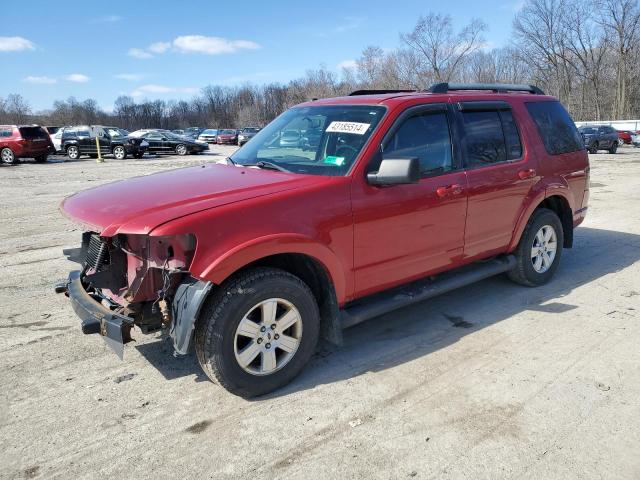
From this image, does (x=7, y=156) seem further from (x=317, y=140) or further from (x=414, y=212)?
(x=414, y=212)

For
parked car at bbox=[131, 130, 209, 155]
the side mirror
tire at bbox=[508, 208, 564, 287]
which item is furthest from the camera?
parked car at bbox=[131, 130, 209, 155]

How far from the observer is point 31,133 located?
949 inches

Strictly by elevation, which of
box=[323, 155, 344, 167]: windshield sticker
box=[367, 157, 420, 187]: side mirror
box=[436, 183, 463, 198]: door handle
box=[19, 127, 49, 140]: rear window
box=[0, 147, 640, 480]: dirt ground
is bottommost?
box=[0, 147, 640, 480]: dirt ground

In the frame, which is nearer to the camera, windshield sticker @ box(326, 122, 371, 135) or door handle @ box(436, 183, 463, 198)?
windshield sticker @ box(326, 122, 371, 135)

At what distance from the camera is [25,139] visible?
2383cm

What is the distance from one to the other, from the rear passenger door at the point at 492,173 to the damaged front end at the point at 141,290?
249cm

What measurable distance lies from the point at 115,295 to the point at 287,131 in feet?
6.55

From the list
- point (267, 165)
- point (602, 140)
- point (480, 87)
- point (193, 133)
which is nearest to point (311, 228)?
point (267, 165)

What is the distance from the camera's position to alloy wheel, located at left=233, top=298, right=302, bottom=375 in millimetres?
3102

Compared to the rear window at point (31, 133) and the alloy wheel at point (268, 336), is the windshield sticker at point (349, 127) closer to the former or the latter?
the alloy wheel at point (268, 336)

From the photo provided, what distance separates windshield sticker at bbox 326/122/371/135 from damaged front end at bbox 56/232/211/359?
1.54 m

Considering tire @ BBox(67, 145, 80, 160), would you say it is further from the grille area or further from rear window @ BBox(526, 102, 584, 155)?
rear window @ BBox(526, 102, 584, 155)

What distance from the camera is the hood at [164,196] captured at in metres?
2.90

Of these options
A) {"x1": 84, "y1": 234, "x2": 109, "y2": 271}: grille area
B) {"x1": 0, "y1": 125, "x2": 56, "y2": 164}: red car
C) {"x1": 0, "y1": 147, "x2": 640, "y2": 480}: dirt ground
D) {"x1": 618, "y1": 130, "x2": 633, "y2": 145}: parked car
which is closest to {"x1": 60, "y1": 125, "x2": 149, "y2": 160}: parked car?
{"x1": 0, "y1": 125, "x2": 56, "y2": 164}: red car
